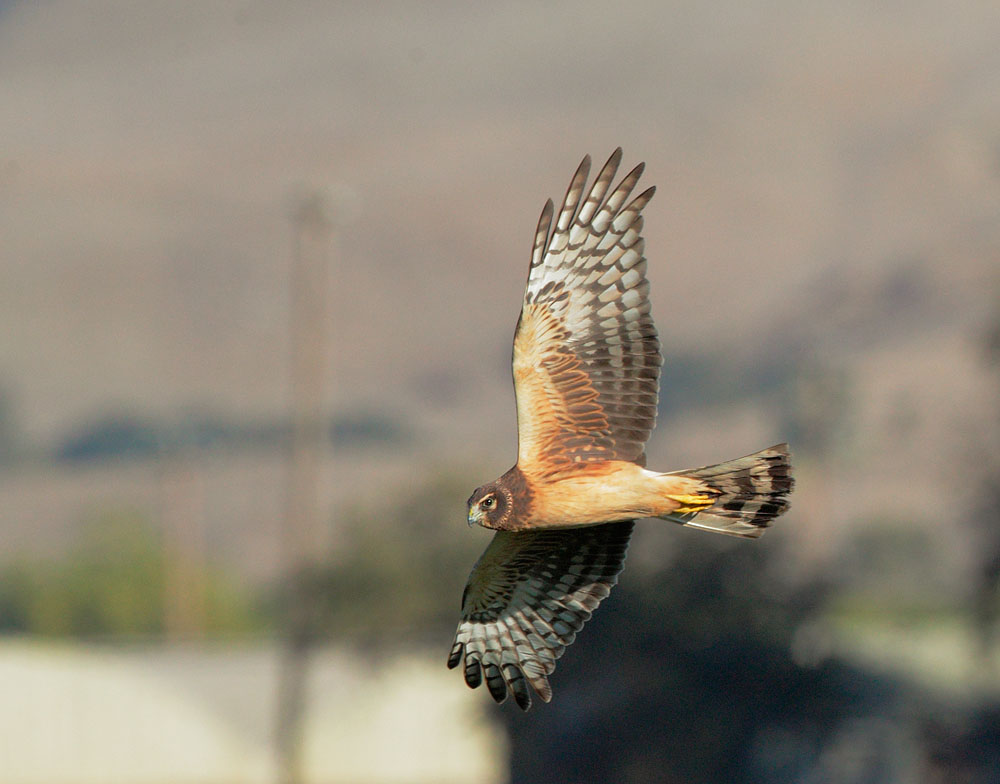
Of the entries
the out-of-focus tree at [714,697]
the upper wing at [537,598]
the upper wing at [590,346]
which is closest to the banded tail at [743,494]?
the upper wing at [590,346]

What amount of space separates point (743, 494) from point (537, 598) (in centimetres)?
175

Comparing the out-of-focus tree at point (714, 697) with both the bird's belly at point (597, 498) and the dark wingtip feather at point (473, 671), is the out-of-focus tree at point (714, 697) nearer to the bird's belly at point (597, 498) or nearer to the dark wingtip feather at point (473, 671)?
the dark wingtip feather at point (473, 671)

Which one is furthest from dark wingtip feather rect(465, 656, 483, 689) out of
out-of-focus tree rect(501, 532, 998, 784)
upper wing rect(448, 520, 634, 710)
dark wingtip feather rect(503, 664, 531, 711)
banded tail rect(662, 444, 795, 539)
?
out-of-focus tree rect(501, 532, 998, 784)

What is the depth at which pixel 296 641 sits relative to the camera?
131 ft

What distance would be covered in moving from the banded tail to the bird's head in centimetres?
92

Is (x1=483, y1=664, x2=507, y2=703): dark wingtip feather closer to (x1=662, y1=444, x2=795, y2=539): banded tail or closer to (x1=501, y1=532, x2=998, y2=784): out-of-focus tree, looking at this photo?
(x1=662, y1=444, x2=795, y2=539): banded tail

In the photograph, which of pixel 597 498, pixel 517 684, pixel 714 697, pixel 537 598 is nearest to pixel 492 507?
pixel 597 498

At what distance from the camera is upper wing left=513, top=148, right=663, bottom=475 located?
32.9 feet

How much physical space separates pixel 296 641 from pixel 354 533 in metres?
5.88

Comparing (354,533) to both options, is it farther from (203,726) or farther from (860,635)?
(860,635)

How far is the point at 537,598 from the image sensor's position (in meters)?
11.0

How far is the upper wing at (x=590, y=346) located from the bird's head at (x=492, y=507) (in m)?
0.31

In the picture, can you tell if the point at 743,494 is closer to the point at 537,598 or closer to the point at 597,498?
the point at 597,498

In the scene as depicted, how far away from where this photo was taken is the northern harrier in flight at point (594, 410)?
9.80 metres
